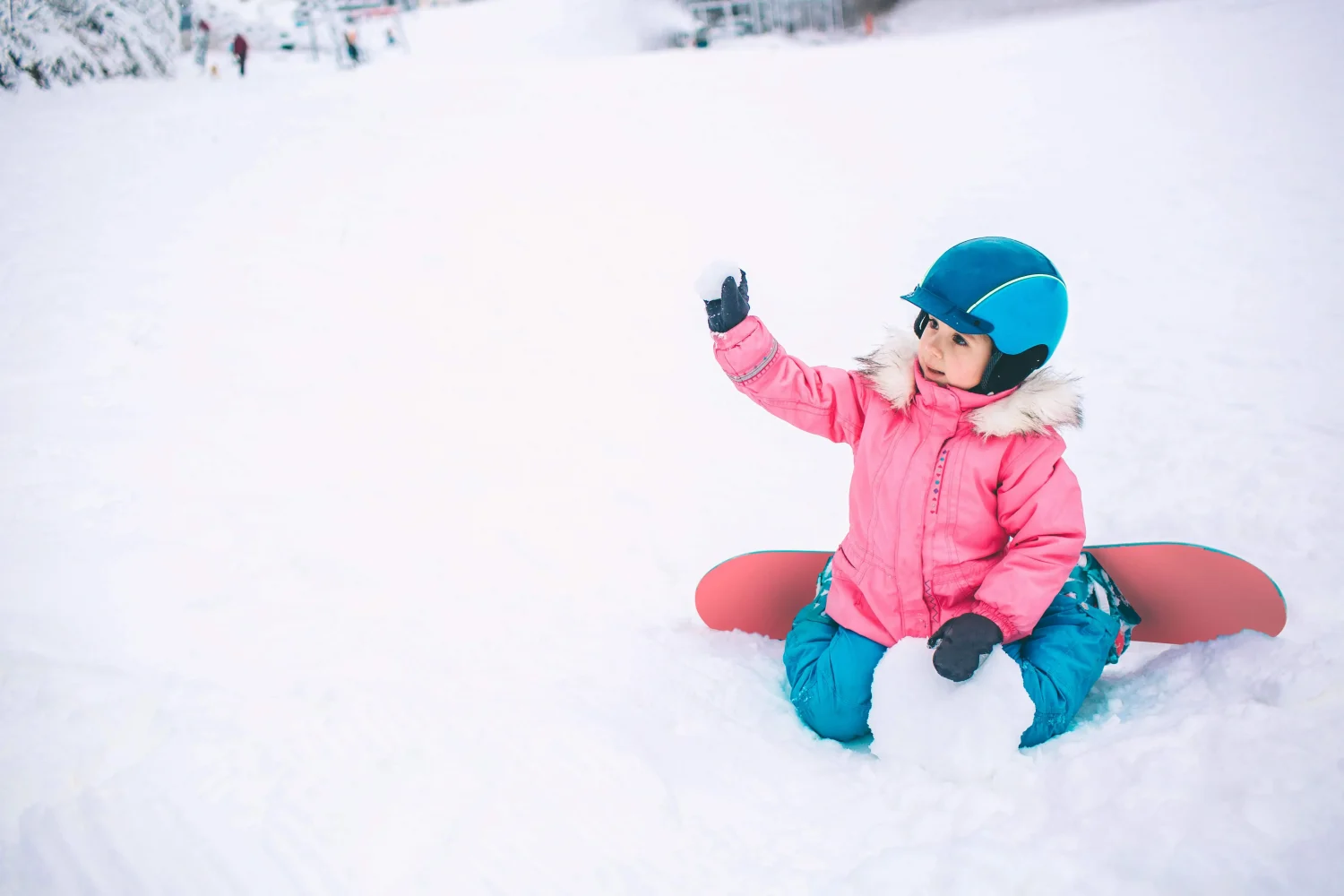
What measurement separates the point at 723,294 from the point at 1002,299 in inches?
21.9

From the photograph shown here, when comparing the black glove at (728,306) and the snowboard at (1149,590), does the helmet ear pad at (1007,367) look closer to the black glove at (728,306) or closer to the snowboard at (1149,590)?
the black glove at (728,306)

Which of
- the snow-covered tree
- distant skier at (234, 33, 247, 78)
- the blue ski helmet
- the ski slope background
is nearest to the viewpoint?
the ski slope background

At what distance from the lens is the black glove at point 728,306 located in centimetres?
151

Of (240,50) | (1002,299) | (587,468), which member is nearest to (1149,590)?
(1002,299)

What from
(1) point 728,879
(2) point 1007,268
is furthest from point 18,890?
(2) point 1007,268

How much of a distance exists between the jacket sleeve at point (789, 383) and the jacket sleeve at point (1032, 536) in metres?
0.37

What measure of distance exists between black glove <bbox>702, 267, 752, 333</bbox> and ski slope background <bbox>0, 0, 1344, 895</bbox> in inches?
34.7

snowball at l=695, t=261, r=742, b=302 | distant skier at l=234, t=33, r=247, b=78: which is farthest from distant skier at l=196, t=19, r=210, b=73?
snowball at l=695, t=261, r=742, b=302

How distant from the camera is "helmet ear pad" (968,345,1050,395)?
4.75 ft

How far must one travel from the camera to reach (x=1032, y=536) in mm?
1472

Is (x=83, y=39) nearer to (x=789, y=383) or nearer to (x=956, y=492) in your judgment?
(x=789, y=383)

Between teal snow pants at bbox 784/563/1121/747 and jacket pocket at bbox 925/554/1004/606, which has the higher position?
jacket pocket at bbox 925/554/1004/606

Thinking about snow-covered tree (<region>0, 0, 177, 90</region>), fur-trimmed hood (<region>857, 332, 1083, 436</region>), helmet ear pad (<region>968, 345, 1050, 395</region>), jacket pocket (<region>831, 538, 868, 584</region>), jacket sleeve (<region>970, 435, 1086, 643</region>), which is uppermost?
snow-covered tree (<region>0, 0, 177, 90</region>)

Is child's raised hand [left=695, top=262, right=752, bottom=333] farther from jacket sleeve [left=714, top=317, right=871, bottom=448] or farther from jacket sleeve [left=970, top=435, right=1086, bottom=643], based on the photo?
jacket sleeve [left=970, top=435, right=1086, bottom=643]
